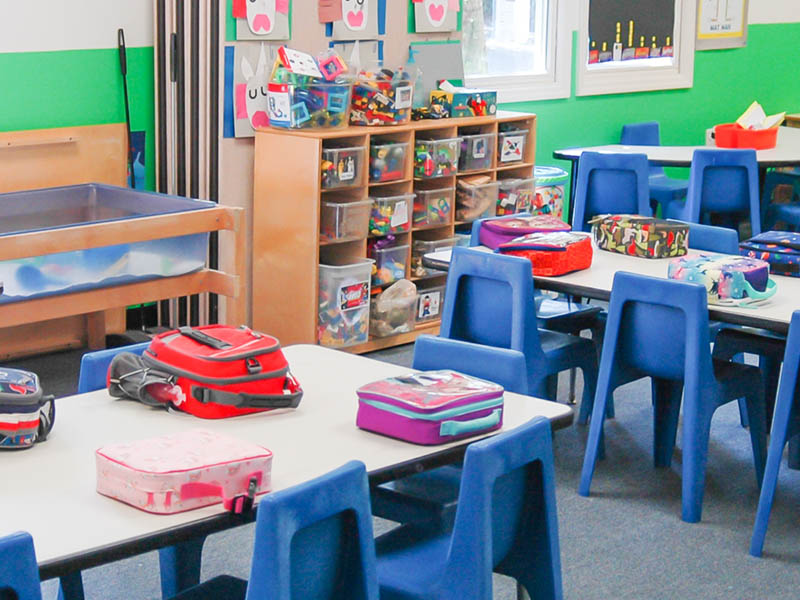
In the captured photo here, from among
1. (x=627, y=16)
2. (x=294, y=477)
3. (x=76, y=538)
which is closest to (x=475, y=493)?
(x=294, y=477)

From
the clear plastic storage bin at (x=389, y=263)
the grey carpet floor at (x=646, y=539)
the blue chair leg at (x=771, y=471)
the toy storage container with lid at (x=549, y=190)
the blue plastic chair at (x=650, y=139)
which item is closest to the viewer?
the grey carpet floor at (x=646, y=539)

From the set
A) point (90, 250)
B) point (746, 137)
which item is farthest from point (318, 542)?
point (746, 137)

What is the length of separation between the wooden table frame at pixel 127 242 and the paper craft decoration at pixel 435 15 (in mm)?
1800

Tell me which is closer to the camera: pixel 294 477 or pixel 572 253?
pixel 294 477

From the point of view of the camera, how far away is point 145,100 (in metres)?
5.18

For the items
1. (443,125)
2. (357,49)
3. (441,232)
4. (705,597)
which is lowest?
(705,597)

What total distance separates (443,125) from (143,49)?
1369mm

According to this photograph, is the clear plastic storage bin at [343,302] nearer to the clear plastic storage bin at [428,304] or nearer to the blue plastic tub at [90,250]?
the clear plastic storage bin at [428,304]

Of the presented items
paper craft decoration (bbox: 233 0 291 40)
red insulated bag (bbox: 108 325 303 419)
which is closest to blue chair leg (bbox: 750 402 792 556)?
red insulated bag (bbox: 108 325 303 419)

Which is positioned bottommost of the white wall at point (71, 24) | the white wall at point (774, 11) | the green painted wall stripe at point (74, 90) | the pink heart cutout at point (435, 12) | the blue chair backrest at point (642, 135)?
the blue chair backrest at point (642, 135)

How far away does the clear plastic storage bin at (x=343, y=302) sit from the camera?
5.12 metres

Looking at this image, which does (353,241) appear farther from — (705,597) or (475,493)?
(475,493)

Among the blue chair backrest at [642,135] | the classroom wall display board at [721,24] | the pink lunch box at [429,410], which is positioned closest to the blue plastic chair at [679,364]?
the pink lunch box at [429,410]

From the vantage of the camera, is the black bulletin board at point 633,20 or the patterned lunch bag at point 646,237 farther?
the black bulletin board at point 633,20
